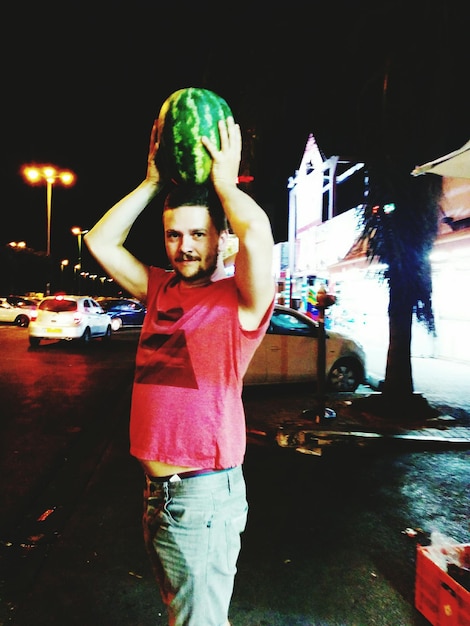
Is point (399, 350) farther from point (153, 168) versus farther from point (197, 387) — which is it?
point (197, 387)

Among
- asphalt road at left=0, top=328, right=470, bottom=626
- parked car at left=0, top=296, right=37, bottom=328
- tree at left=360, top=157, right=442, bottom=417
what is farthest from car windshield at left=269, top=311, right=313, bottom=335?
parked car at left=0, top=296, right=37, bottom=328

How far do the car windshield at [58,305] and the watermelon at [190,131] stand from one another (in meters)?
15.7

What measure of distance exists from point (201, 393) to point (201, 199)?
643 millimetres

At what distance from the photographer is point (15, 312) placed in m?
26.7

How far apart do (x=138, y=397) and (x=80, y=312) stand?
1575 centimetres

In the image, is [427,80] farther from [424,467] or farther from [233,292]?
[233,292]

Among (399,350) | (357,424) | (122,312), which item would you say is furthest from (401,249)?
(122,312)

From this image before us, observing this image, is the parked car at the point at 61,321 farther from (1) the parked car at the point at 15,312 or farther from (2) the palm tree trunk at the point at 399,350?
(2) the palm tree trunk at the point at 399,350

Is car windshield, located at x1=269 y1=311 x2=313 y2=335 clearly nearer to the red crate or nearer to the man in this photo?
the red crate

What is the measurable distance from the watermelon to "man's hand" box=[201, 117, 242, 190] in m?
0.02

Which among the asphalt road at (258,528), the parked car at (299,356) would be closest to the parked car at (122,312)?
the parked car at (299,356)

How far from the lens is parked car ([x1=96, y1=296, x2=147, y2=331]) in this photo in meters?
26.6

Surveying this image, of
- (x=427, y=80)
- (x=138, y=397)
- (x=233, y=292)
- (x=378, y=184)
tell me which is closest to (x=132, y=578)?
(x=138, y=397)

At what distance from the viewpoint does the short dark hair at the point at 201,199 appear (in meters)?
1.63
